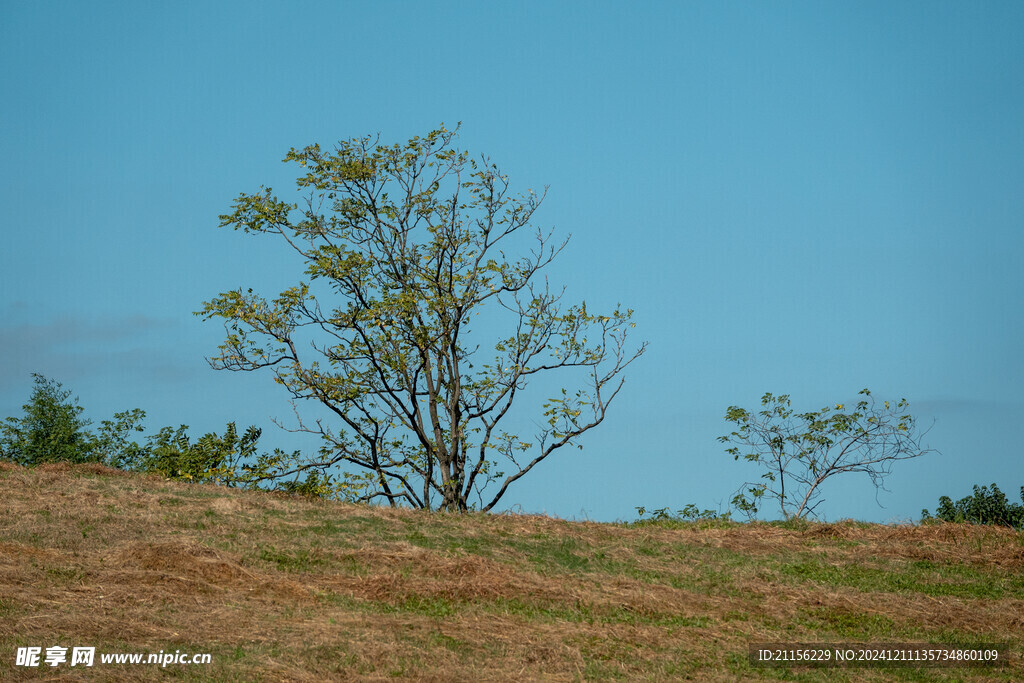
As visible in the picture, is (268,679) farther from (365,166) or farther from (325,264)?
(365,166)

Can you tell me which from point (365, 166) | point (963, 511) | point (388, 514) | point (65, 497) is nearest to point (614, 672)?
point (388, 514)

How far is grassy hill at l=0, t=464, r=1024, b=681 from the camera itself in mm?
Answer: 10562

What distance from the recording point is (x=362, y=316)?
25.0 m

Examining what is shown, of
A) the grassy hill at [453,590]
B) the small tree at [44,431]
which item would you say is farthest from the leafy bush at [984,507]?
the small tree at [44,431]

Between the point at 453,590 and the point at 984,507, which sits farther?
the point at 984,507

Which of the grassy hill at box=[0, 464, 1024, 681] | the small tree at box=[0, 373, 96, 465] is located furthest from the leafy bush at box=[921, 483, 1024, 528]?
the small tree at box=[0, 373, 96, 465]

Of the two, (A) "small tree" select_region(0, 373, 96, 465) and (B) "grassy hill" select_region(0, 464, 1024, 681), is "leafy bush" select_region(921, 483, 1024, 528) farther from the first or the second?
(A) "small tree" select_region(0, 373, 96, 465)

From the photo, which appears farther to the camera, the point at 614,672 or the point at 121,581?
the point at 121,581

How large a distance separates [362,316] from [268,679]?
52.5 ft

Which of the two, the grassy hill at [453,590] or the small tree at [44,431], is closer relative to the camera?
the grassy hill at [453,590]

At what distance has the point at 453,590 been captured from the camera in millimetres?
13078

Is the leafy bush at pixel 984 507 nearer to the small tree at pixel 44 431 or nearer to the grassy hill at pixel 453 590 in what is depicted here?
the grassy hill at pixel 453 590

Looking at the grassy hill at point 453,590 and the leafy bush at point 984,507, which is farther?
the leafy bush at point 984,507

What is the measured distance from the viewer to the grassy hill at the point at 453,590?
10562mm
